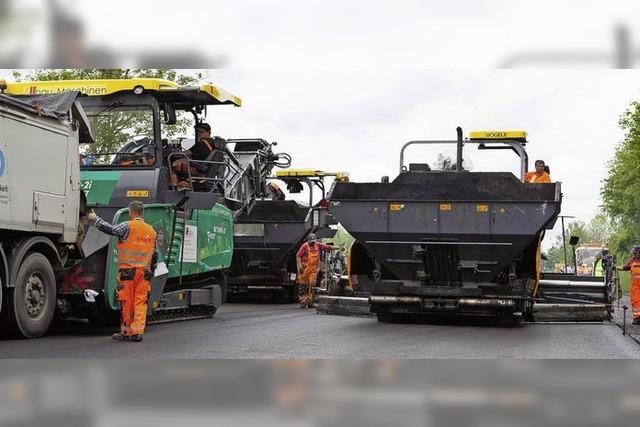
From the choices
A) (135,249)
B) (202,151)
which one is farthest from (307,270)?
(135,249)

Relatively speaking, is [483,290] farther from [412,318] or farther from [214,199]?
[214,199]

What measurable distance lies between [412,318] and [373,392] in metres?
8.05

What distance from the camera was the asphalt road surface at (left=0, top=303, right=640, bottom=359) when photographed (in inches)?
367

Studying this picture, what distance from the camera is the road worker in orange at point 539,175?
13859 millimetres

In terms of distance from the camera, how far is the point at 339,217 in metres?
13.0

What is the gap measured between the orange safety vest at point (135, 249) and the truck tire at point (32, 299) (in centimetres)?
87

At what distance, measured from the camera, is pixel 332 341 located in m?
10.8

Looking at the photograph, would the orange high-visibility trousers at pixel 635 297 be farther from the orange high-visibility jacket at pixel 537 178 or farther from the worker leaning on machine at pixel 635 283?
the orange high-visibility jacket at pixel 537 178

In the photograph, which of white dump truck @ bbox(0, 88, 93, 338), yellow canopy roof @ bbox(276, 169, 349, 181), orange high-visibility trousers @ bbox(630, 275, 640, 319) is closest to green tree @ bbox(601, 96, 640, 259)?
yellow canopy roof @ bbox(276, 169, 349, 181)

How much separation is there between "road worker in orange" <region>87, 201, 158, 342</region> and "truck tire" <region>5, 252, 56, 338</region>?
0.78m

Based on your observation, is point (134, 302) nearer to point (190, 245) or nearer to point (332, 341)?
point (332, 341)

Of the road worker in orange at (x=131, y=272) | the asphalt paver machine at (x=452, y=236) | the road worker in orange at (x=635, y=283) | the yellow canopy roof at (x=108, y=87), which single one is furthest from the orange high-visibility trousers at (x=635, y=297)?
the road worker in orange at (x=131, y=272)

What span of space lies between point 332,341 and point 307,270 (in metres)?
8.23

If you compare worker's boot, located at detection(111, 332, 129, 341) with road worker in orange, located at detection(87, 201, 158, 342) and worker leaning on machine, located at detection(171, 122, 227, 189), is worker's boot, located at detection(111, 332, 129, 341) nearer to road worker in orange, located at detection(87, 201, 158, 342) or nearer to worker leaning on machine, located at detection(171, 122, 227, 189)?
road worker in orange, located at detection(87, 201, 158, 342)
